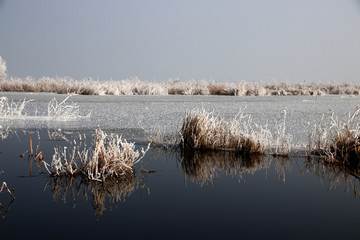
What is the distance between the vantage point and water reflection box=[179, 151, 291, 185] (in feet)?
15.9

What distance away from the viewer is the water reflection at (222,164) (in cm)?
484

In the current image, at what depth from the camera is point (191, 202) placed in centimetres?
379

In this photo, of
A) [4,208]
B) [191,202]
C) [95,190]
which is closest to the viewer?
[4,208]

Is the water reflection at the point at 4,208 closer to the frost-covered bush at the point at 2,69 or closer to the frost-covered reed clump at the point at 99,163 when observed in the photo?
the frost-covered reed clump at the point at 99,163

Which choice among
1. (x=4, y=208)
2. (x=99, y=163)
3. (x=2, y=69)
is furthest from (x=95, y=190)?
(x=2, y=69)

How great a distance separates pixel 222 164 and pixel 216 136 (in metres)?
0.82

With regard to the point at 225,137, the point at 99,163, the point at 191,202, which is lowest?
the point at 191,202

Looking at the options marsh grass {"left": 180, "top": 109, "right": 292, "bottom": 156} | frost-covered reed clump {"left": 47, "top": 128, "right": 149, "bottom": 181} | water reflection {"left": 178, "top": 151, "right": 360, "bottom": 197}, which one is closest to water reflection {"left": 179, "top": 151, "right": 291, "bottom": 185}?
water reflection {"left": 178, "top": 151, "right": 360, "bottom": 197}

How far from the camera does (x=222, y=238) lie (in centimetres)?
300

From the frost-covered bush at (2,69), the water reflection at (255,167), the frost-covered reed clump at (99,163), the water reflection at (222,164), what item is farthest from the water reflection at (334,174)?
the frost-covered bush at (2,69)

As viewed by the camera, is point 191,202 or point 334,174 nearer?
point 191,202

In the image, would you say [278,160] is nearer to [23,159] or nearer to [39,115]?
[23,159]

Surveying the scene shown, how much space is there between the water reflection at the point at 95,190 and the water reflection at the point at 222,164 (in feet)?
2.51

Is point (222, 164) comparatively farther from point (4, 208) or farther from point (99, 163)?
point (4, 208)
